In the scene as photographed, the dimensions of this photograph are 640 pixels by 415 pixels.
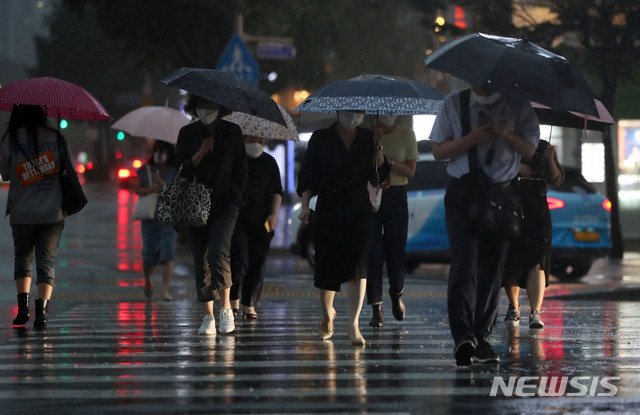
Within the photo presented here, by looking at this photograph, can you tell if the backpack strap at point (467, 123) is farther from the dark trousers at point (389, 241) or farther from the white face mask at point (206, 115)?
the dark trousers at point (389, 241)

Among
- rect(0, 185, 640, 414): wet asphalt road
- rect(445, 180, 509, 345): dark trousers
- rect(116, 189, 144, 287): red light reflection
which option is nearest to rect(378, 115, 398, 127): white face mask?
rect(0, 185, 640, 414): wet asphalt road

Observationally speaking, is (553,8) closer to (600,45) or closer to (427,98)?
(600,45)

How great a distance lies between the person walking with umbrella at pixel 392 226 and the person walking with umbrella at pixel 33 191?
8.39 feet

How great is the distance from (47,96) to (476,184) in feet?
13.0

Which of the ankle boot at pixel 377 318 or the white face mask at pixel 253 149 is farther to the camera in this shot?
the white face mask at pixel 253 149

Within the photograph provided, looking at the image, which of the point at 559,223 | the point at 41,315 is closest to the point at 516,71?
the point at 41,315

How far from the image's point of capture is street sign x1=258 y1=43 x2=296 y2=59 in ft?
71.5

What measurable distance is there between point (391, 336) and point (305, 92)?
92.5ft

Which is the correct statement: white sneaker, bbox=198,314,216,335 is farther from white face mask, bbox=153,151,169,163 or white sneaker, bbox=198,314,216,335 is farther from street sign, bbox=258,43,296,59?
street sign, bbox=258,43,296,59

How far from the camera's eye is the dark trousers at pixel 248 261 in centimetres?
1112

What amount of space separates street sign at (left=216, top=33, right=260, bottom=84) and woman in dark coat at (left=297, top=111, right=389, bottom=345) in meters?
10.4

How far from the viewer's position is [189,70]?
32.2 ft

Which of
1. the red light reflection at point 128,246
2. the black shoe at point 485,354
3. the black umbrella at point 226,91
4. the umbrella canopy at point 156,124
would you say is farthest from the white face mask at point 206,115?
the red light reflection at point 128,246

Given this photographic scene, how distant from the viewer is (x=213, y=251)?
31.7ft
